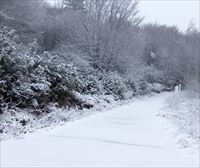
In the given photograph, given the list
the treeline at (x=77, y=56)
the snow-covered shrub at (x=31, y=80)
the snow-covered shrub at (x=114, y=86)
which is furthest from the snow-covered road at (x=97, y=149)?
the snow-covered shrub at (x=114, y=86)

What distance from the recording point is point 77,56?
21.5 meters

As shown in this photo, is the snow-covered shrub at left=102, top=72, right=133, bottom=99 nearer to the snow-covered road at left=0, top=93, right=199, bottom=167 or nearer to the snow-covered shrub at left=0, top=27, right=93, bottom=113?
the snow-covered shrub at left=0, top=27, right=93, bottom=113

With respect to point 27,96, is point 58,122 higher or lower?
lower

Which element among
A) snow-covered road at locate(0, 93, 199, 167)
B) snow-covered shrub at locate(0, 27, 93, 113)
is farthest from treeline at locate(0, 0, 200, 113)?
snow-covered road at locate(0, 93, 199, 167)

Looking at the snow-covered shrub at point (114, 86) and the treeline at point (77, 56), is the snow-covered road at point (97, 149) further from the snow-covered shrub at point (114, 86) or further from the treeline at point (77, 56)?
the snow-covered shrub at point (114, 86)

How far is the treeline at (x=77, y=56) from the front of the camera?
37.1 feet

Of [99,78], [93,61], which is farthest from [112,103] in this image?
[93,61]

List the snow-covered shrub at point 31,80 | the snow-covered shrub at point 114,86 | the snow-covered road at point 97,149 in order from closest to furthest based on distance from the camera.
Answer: the snow-covered road at point 97,149, the snow-covered shrub at point 31,80, the snow-covered shrub at point 114,86

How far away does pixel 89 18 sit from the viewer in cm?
2412

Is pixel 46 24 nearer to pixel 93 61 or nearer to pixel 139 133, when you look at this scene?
pixel 93 61

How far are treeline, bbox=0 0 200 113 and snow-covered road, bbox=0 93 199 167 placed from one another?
9.73 ft

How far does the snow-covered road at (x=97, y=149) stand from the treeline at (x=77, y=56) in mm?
2966

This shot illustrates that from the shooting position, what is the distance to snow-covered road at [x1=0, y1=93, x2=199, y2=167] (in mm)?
5883

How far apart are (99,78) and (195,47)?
21255mm
